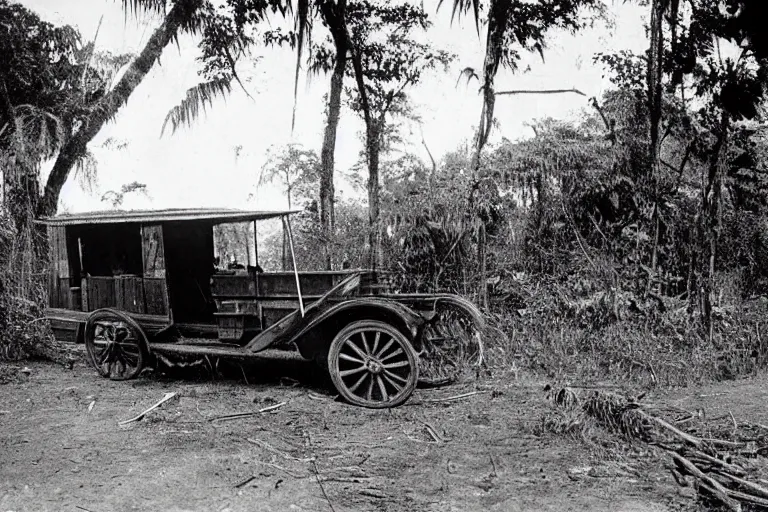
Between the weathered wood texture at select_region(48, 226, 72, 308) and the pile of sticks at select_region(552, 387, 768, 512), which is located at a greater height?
the weathered wood texture at select_region(48, 226, 72, 308)

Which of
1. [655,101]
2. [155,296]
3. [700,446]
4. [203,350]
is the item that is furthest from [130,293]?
[655,101]

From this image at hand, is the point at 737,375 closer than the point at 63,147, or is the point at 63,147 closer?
the point at 737,375

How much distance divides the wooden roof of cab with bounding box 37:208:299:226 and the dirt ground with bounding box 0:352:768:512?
1.56m

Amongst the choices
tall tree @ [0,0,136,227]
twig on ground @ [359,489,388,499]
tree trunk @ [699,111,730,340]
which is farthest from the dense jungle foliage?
twig on ground @ [359,489,388,499]

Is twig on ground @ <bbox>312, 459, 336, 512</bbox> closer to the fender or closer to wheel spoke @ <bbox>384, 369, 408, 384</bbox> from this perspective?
wheel spoke @ <bbox>384, 369, 408, 384</bbox>

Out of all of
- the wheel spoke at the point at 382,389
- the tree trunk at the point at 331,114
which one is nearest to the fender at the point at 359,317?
the wheel spoke at the point at 382,389

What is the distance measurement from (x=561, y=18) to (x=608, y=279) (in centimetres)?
512

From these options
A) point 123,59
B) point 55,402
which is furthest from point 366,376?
point 123,59

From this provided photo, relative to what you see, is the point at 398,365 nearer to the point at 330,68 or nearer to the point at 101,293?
the point at 101,293

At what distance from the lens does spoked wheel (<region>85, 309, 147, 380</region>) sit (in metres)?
6.35

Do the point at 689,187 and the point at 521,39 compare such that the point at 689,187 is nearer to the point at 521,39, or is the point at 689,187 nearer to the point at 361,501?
the point at 521,39

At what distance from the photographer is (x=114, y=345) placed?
650 centimetres

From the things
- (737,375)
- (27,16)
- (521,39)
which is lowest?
(737,375)

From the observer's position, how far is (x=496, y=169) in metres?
7.22
